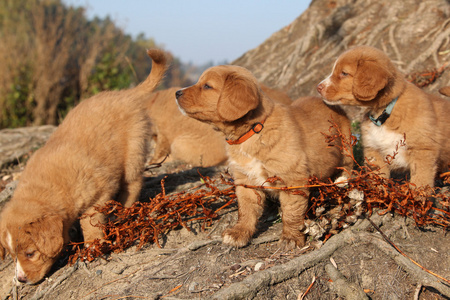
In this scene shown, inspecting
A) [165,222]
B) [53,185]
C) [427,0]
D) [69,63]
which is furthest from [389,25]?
[69,63]

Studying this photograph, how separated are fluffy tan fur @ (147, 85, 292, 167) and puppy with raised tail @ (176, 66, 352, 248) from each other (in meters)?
2.51

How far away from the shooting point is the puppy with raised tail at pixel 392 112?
3736 millimetres

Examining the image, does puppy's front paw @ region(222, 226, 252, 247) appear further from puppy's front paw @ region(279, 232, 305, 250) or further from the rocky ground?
puppy's front paw @ region(279, 232, 305, 250)

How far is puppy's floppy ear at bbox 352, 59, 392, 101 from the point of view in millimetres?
3713

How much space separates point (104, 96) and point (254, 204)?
2419 millimetres

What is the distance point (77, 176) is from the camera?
3.93 meters

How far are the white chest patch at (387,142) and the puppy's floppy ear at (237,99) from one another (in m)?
1.40

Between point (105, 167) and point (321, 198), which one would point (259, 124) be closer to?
point (321, 198)

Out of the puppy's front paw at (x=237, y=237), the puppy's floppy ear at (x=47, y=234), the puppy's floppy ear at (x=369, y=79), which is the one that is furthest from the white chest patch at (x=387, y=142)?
the puppy's floppy ear at (x=47, y=234)

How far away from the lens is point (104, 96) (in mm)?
4848

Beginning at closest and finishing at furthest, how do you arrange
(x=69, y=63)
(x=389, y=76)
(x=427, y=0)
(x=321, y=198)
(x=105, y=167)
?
(x=321, y=198) → (x=389, y=76) → (x=105, y=167) → (x=427, y=0) → (x=69, y=63)

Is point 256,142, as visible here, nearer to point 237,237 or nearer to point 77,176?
point 237,237

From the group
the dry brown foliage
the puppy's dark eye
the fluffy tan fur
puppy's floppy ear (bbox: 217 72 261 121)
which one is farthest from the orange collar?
the fluffy tan fur

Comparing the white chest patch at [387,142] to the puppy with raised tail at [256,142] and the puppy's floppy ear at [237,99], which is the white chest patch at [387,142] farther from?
the puppy's floppy ear at [237,99]
